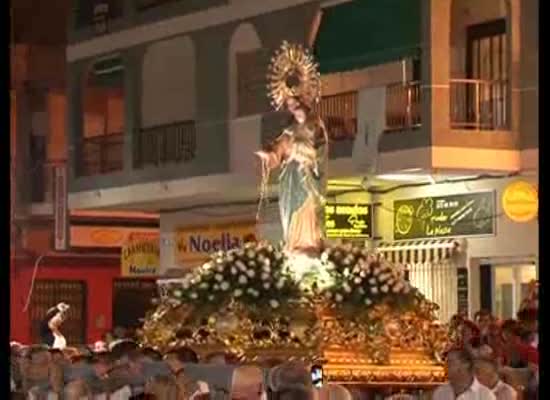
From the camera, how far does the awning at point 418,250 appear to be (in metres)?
5.95

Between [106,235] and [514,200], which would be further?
[514,200]

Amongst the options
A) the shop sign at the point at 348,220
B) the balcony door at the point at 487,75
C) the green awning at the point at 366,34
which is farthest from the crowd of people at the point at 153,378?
the balcony door at the point at 487,75

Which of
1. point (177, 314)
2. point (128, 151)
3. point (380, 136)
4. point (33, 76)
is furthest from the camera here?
point (380, 136)

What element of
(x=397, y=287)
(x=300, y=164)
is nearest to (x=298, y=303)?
(x=397, y=287)

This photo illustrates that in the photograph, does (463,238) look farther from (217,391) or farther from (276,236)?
(217,391)

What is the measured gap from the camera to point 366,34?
21.0 ft

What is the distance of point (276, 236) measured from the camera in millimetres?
5195

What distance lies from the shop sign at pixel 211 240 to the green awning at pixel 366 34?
2.68 ft

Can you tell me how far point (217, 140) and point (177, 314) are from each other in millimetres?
760

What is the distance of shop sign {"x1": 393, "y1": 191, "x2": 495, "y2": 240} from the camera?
21.0 ft

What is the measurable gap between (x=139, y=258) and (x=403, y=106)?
3.08 m

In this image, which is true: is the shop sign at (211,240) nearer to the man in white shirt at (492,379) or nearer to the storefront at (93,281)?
the storefront at (93,281)

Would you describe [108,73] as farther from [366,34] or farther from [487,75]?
[487,75]

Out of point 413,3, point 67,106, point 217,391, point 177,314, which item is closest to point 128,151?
point 177,314
